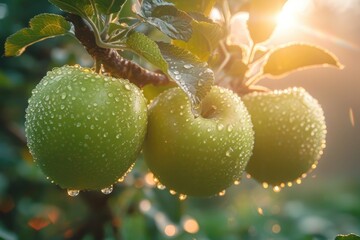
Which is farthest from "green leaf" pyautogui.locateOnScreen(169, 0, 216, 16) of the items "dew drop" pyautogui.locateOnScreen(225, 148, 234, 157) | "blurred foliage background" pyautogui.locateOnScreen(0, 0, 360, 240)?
"blurred foliage background" pyautogui.locateOnScreen(0, 0, 360, 240)

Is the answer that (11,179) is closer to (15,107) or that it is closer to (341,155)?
(15,107)

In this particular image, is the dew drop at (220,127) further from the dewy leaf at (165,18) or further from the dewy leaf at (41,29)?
the dewy leaf at (41,29)

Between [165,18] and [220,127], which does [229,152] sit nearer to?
[220,127]

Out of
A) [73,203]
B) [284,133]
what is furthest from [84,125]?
[73,203]

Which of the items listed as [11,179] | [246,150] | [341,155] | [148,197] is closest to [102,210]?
[148,197]

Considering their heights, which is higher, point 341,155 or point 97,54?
point 97,54

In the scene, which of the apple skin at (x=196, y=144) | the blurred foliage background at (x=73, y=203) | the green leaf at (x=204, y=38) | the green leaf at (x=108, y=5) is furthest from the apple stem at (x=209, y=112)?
the blurred foliage background at (x=73, y=203)

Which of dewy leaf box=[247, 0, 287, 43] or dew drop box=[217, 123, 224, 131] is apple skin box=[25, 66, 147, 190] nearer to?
dew drop box=[217, 123, 224, 131]
